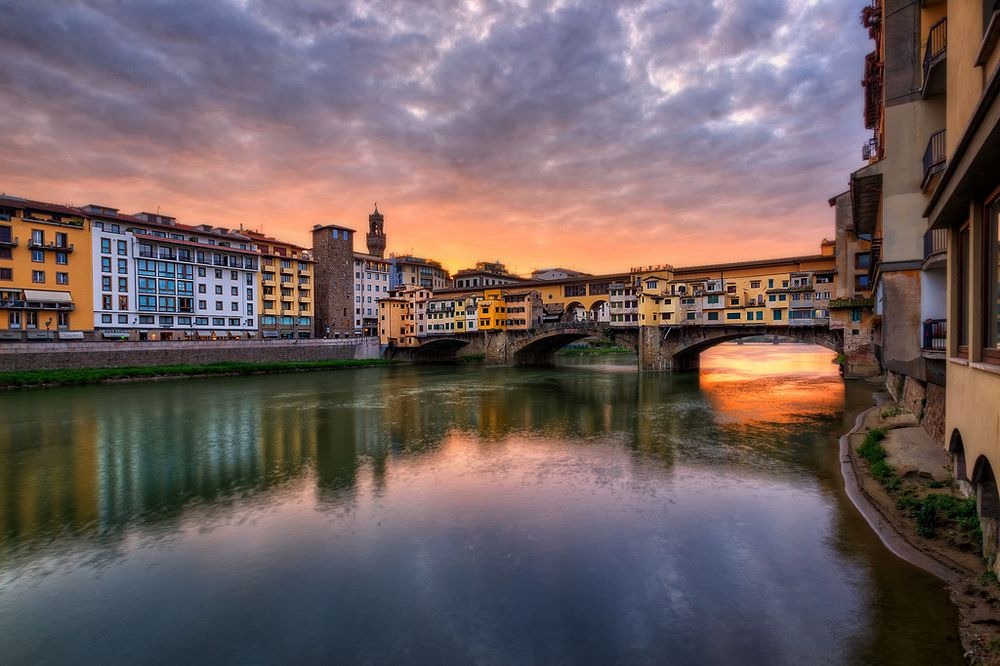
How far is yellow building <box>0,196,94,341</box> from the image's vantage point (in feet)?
147

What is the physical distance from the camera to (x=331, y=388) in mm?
40031

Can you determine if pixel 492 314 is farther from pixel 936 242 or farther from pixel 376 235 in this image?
pixel 936 242

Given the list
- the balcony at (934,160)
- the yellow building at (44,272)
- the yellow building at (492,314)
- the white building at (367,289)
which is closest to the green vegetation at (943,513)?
the balcony at (934,160)

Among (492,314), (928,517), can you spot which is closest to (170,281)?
(492,314)

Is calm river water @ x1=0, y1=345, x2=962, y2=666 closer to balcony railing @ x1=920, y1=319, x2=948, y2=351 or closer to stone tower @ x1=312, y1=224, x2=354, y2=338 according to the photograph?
balcony railing @ x1=920, y1=319, x2=948, y2=351

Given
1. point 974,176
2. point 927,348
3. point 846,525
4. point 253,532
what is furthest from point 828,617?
point 253,532

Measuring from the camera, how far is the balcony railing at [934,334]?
10.4 metres

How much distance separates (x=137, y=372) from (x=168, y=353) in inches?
242

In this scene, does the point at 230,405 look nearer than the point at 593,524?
No

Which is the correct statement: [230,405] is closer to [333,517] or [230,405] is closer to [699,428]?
[333,517]

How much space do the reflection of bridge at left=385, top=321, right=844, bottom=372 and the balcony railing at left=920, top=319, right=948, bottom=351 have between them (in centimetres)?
3546

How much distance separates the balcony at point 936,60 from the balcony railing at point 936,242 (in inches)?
141

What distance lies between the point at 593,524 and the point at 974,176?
8.78 metres

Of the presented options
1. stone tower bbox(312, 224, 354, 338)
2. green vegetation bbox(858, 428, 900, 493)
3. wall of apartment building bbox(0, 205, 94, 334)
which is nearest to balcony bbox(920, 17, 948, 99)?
green vegetation bbox(858, 428, 900, 493)
